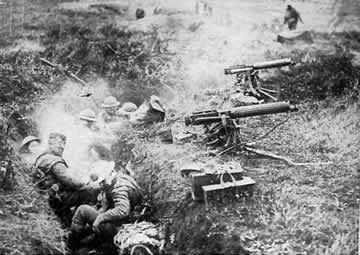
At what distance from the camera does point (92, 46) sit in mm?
9758

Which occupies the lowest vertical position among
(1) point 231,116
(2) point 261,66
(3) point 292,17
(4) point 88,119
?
(4) point 88,119

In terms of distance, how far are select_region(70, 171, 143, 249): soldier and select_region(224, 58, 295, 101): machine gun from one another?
3423 mm

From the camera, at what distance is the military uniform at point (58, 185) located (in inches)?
225

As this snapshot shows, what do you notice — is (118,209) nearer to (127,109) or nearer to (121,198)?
(121,198)

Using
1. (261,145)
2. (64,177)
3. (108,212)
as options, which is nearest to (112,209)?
(108,212)

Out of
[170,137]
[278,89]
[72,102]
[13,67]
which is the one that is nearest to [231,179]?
[170,137]

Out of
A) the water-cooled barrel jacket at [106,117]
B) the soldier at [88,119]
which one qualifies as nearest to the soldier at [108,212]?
the soldier at [88,119]

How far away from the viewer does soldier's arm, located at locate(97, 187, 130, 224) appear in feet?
16.3

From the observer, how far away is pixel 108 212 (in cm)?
497

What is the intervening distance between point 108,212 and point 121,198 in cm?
25

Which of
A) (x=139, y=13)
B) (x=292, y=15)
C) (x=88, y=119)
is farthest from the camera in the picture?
(x=139, y=13)

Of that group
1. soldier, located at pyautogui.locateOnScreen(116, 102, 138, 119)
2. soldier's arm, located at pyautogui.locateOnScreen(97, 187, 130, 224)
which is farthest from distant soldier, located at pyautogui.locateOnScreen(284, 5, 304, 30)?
soldier's arm, located at pyautogui.locateOnScreen(97, 187, 130, 224)

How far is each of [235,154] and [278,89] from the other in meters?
2.80

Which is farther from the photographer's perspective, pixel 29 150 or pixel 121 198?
pixel 29 150
